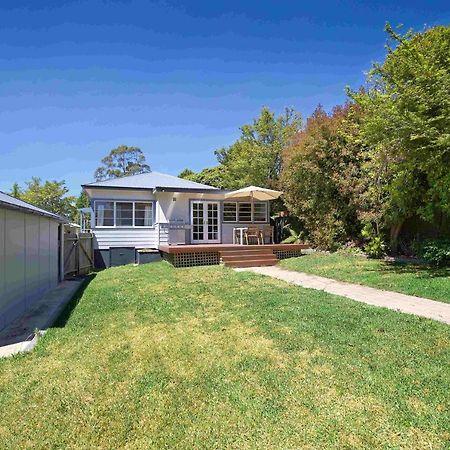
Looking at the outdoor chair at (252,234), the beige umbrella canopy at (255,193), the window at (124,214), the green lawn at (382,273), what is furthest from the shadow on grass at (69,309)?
the beige umbrella canopy at (255,193)

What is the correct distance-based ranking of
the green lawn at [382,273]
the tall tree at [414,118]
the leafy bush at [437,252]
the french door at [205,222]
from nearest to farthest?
the green lawn at [382,273] → the tall tree at [414,118] → the leafy bush at [437,252] → the french door at [205,222]

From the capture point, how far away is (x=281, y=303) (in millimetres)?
6566

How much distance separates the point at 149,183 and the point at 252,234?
5.97 m

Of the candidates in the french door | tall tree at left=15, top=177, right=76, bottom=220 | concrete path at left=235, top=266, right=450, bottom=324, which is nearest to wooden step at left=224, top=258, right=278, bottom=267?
concrete path at left=235, top=266, right=450, bottom=324

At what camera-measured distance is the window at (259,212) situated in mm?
17627

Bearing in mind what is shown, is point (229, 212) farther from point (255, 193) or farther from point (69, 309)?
point (69, 309)

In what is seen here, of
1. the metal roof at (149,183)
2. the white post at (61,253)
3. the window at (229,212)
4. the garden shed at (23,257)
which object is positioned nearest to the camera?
the garden shed at (23,257)

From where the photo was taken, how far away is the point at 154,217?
16.0 metres

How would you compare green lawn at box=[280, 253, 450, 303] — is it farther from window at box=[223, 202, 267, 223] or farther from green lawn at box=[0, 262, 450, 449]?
window at box=[223, 202, 267, 223]

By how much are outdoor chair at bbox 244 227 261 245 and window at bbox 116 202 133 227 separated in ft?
18.5

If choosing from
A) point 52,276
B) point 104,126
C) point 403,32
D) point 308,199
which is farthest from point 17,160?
point 403,32

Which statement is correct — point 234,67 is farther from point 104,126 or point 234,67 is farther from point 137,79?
point 104,126

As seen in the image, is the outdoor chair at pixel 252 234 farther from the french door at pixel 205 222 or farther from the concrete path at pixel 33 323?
the concrete path at pixel 33 323

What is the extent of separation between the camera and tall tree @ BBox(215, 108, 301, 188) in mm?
23016
